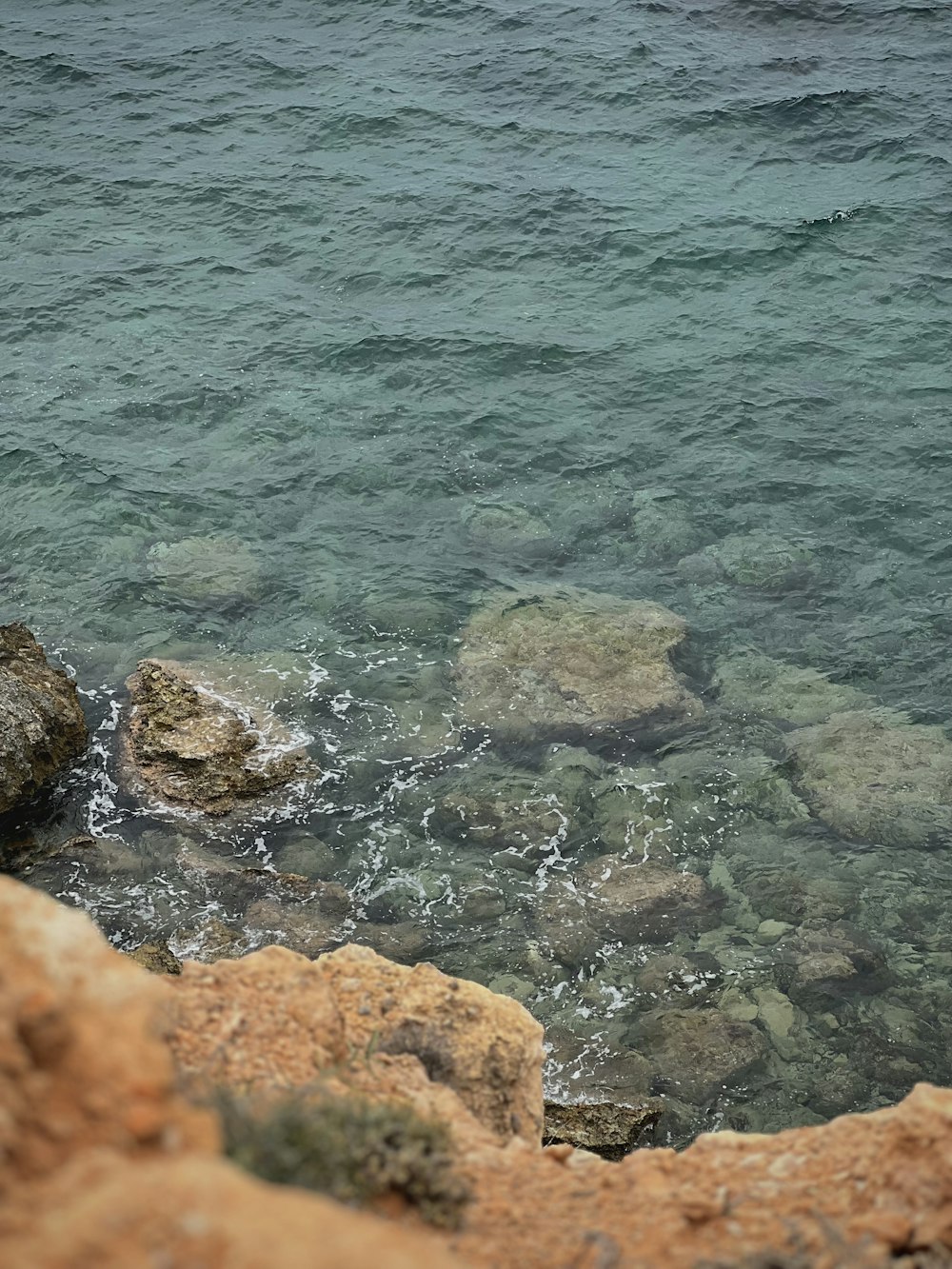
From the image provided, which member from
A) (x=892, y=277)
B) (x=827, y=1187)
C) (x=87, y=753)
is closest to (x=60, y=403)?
(x=87, y=753)

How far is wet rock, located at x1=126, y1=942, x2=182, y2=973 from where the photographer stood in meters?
10.3

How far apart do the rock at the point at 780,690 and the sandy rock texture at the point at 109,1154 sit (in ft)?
35.4

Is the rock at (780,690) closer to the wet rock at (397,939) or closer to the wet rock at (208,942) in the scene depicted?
the wet rock at (397,939)

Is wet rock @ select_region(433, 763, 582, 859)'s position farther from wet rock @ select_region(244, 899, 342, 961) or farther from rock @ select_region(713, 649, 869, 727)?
rock @ select_region(713, 649, 869, 727)

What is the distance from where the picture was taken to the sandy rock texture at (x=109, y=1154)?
3.48 m

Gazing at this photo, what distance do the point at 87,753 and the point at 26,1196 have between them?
10.4 meters

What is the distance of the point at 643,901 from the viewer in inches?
476

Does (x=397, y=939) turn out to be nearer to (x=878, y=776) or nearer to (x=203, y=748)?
(x=203, y=748)

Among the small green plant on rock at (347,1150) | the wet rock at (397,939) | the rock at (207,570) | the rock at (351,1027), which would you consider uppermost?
the small green plant on rock at (347,1150)

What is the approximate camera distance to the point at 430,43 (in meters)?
33.0

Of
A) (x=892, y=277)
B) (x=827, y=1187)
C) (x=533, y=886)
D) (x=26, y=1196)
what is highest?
(x=26, y=1196)

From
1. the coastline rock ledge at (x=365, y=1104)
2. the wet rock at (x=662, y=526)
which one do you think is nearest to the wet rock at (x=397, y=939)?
the coastline rock ledge at (x=365, y=1104)

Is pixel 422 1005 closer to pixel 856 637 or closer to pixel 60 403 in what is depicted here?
pixel 856 637

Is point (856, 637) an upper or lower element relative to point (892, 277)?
lower
